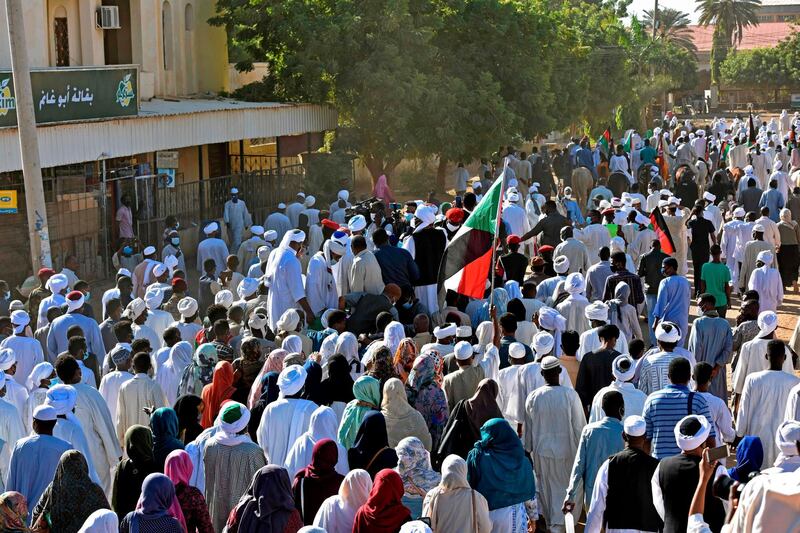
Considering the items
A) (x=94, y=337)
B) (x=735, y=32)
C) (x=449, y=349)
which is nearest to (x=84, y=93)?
(x=94, y=337)

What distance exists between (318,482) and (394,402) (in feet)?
3.91

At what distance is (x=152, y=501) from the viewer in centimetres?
659

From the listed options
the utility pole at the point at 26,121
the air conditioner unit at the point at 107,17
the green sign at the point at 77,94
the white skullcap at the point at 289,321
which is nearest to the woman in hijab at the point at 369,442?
the white skullcap at the point at 289,321

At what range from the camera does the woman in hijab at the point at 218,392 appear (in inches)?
369

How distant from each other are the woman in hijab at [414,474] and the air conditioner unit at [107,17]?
17305mm

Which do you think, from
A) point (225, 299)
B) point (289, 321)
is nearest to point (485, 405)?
point (289, 321)

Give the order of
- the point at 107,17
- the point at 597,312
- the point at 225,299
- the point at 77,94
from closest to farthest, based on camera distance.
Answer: the point at 597,312
the point at 225,299
the point at 77,94
the point at 107,17

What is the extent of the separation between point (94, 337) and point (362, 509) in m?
5.42

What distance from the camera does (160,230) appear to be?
2062 cm

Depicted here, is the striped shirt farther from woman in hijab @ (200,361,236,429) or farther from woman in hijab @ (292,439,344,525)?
woman in hijab @ (200,361,236,429)

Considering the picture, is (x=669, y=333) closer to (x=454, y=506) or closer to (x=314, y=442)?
(x=314, y=442)

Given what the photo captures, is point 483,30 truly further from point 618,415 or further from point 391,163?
point 618,415

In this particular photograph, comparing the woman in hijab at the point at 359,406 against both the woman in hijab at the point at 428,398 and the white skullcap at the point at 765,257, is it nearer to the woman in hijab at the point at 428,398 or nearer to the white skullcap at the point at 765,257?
the woman in hijab at the point at 428,398

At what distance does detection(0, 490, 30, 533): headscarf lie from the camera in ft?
20.8
